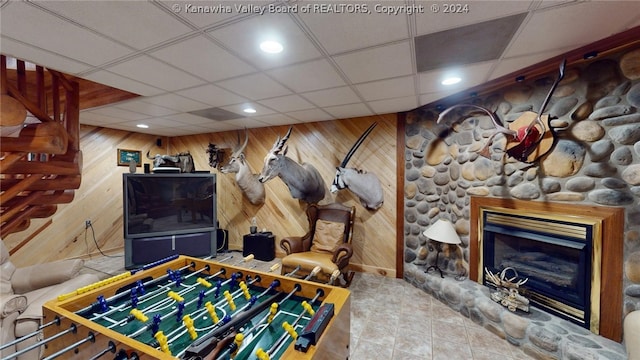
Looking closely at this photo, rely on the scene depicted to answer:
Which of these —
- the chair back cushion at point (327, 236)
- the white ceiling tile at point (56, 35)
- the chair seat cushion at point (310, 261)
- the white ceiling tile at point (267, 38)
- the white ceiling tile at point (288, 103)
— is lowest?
the chair seat cushion at point (310, 261)

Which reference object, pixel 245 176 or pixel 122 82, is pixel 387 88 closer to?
pixel 122 82

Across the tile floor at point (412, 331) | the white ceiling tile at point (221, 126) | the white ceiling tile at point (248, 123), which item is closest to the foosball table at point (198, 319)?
the tile floor at point (412, 331)

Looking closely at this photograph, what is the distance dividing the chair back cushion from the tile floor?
25.2 inches

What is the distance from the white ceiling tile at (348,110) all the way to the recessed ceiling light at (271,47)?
5.00ft

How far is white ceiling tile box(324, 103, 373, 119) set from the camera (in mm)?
3172

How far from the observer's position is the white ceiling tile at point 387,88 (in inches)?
92.4

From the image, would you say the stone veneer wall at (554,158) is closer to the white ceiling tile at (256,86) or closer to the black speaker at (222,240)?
the white ceiling tile at (256,86)

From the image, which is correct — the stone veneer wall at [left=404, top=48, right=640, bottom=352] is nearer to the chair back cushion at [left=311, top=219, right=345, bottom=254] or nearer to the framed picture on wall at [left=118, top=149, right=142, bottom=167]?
the chair back cushion at [left=311, top=219, right=345, bottom=254]

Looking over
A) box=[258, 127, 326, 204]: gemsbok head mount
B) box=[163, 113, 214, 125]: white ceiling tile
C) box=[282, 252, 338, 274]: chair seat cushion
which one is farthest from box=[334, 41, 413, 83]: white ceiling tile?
box=[163, 113, 214, 125]: white ceiling tile

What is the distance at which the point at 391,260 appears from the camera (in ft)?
11.8

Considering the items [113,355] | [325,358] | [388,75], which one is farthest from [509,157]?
[113,355]

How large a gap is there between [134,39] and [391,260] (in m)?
3.70

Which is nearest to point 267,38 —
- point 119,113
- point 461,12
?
Result: point 461,12

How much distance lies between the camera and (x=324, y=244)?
347cm
